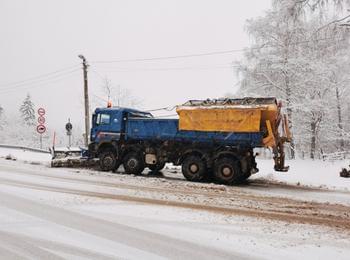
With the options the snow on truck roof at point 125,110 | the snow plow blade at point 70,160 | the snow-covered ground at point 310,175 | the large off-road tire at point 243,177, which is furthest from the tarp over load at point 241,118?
the snow plow blade at point 70,160

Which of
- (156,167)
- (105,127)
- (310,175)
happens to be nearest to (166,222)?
(310,175)

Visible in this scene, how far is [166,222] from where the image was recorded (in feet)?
25.0

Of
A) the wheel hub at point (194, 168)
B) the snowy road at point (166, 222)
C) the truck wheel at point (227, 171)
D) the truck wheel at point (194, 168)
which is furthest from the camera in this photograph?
the wheel hub at point (194, 168)

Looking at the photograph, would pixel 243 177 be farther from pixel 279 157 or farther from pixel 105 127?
pixel 105 127

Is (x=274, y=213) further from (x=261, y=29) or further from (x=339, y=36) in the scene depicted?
(x=261, y=29)

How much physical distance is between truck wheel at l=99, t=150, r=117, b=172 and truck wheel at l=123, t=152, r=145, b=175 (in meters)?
0.77

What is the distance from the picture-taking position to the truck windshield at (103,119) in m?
17.9

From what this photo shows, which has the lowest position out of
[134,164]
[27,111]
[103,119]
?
[134,164]

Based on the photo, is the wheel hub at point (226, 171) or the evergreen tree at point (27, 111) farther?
the evergreen tree at point (27, 111)

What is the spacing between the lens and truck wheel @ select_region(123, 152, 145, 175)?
17.0 meters

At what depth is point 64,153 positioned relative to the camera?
19625 millimetres

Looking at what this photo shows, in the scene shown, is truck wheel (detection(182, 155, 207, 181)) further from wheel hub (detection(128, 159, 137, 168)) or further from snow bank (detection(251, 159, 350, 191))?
snow bank (detection(251, 159, 350, 191))

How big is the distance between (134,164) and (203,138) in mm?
3430

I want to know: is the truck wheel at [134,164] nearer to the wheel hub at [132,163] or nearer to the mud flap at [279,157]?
the wheel hub at [132,163]
